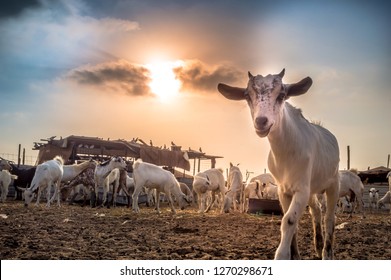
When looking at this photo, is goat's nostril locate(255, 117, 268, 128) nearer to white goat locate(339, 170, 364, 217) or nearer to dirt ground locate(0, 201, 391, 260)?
dirt ground locate(0, 201, 391, 260)

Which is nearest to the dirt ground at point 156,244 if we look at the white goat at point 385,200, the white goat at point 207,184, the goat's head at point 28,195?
the goat's head at point 28,195

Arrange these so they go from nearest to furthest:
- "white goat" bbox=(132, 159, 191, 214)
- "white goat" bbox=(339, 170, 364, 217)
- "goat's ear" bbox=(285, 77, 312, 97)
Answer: "goat's ear" bbox=(285, 77, 312, 97) → "white goat" bbox=(132, 159, 191, 214) → "white goat" bbox=(339, 170, 364, 217)

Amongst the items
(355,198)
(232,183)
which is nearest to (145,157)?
(232,183)

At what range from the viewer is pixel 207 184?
9.66m

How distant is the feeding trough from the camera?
8.38 metres

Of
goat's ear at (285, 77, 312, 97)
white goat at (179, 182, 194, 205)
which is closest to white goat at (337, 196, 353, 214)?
white goat at (179, 182, 194, 205)

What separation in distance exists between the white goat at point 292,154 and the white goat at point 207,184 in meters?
6.39

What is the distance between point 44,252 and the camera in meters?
3.05

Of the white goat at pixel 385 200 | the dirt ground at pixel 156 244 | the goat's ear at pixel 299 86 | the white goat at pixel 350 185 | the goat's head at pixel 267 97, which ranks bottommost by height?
the dirt ground at pixel 156 244

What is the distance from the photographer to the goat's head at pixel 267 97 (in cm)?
230

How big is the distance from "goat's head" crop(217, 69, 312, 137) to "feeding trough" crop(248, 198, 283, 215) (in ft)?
19.4

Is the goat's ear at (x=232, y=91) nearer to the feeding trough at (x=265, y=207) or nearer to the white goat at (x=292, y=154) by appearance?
the white goat at (x=292, y=154)
